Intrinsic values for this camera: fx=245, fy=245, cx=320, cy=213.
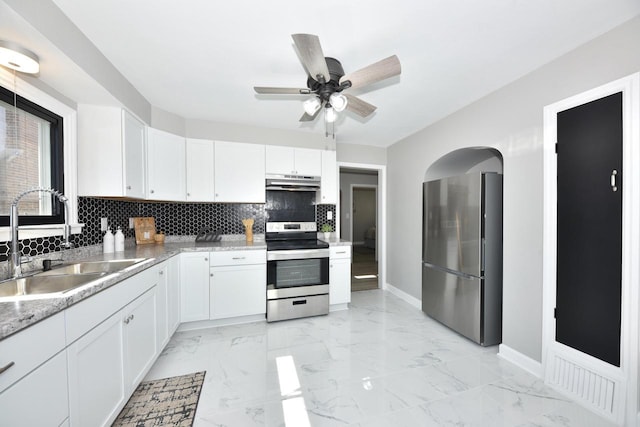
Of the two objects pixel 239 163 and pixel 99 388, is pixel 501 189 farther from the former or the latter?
pixel 99 388

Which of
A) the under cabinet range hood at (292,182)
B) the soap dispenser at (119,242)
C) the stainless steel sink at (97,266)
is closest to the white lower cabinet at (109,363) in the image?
the stainless steel sink at (97,266)

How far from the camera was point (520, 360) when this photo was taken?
2045mm

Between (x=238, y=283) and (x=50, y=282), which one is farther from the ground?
(x=50, y=282)

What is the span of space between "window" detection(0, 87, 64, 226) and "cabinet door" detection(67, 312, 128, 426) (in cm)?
93

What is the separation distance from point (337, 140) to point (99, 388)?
11.6 ft

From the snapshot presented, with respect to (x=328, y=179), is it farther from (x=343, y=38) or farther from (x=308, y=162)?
(x=343, y=38)

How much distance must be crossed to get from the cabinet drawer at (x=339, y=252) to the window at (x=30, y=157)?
2513 millimetres

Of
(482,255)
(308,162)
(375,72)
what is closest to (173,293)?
(308,162)

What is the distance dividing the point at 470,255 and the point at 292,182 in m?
2.21

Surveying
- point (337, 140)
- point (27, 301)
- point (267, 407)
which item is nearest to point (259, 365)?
point (267, 407)

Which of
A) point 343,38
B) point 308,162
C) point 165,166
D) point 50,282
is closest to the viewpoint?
point 50,282

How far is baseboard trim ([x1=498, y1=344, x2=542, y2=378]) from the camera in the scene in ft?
6.31

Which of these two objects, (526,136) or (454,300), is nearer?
(526,136)

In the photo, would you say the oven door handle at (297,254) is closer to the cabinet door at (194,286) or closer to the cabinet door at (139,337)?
the cabinet door at (194,286)
